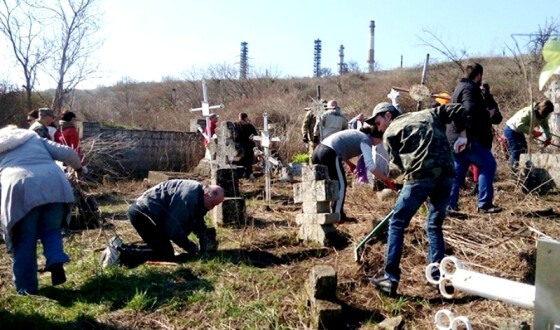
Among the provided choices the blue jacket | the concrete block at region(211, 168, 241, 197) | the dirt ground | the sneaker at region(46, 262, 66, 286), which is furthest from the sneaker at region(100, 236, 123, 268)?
the concrete block at region(211, 168, 241, 197)

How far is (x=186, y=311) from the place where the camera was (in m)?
4.60

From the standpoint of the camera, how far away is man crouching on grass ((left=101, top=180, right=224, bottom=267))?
5.71m

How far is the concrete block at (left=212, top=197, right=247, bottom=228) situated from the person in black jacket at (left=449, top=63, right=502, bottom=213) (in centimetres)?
261

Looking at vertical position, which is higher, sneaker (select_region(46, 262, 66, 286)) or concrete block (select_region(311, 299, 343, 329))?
sneaker (select_region(46, 262, 66, 286))

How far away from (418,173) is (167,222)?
2.60 meters

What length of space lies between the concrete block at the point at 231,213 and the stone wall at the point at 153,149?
8.06 meters

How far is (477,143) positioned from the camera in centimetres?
632

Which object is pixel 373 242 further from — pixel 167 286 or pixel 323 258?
pixel 167 286

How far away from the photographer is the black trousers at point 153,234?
580cm

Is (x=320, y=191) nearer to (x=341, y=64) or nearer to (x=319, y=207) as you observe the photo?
(x=319, y=207)

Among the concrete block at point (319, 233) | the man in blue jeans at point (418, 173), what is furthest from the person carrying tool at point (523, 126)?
the man in blue jeans at point (418, 173)

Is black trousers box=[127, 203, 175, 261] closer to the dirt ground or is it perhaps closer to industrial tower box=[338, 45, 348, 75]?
the dirt ground

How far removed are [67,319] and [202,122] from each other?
Answer: 472 inches

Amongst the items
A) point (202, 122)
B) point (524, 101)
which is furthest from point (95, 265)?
point (524, 101)
